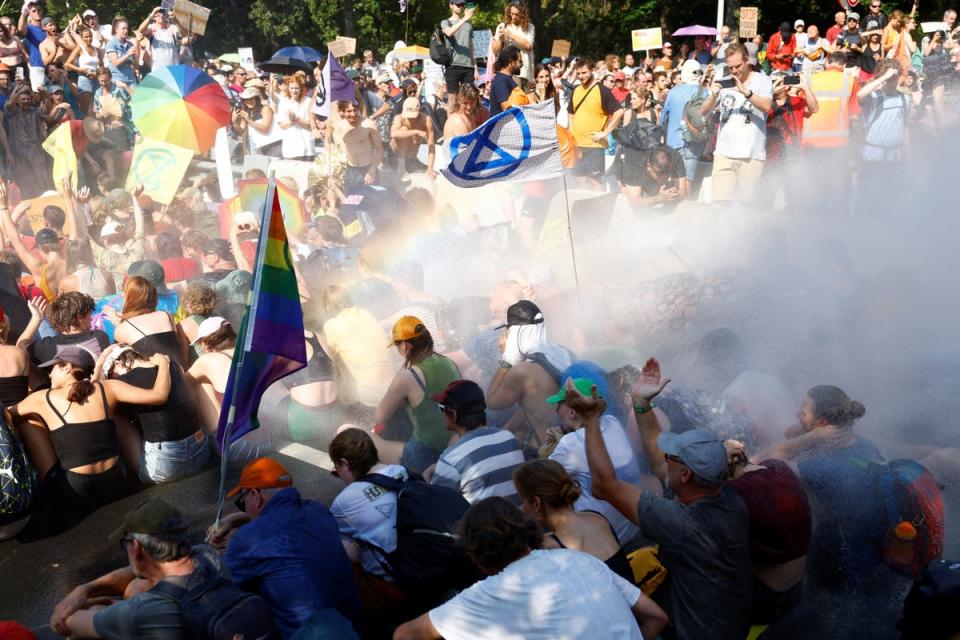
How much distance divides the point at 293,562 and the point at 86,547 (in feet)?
7.69

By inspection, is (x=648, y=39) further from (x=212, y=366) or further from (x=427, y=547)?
(x=427, y=547)

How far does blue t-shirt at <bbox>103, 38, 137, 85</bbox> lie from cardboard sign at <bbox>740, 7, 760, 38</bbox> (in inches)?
403

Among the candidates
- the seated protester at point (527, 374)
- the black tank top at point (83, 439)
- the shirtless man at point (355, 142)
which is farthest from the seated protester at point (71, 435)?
the shirtless man at point (355, 142)

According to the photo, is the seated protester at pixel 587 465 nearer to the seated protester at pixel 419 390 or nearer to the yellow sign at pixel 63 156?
the seated protester at pixel 419 390

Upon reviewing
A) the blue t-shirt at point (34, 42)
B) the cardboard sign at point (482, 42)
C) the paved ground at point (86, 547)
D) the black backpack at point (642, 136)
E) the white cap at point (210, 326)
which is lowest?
the paved ground at point (86, 547)

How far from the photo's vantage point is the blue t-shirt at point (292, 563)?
3703 mm

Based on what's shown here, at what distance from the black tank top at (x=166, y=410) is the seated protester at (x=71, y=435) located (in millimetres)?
125

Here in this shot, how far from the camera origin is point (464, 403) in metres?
4.92

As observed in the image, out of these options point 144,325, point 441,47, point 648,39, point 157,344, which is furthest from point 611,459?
point 648,39

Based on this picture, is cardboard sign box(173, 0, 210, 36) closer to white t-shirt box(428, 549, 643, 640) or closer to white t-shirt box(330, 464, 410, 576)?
white t-shirt box(330, 464, 410, 576)

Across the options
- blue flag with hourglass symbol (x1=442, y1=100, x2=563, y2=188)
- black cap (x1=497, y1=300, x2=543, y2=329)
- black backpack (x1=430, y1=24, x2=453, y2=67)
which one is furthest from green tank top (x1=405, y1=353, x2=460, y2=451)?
black backpack (x1=430, y1=24, x2=453, y2=67)

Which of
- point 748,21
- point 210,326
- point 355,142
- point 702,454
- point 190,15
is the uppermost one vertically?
point 190,15

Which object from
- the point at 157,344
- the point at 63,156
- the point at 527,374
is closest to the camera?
the point at 527,374

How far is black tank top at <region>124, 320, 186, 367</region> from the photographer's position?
648 centimetres
